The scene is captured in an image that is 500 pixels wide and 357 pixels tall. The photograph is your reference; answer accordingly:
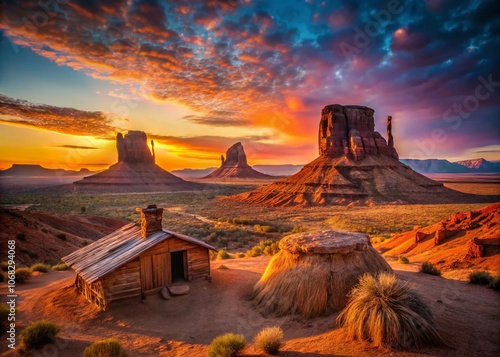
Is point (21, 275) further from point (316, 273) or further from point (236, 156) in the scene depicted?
point (236, 156)

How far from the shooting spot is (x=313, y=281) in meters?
9.11

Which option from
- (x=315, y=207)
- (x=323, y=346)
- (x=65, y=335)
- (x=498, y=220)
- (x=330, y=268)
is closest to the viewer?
(x=323, y=346)

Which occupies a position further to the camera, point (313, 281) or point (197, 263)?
point (197, 263)

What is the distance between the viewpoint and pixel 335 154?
6862cm

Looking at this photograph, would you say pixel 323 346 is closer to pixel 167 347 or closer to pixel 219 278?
pixel 167 347

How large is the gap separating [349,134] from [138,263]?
216 feet

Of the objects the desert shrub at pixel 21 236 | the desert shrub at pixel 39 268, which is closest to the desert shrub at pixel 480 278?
the desert shrub at pixel 39 268

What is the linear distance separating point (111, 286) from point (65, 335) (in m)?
1.88

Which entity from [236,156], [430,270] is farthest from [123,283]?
[236,156]

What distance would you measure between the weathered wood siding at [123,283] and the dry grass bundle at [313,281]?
4583 mm

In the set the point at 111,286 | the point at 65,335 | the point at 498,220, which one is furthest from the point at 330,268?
the point at 498,220

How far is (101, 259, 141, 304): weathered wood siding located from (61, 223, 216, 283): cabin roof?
0.34 meters

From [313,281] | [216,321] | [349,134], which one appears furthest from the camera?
[349,134]

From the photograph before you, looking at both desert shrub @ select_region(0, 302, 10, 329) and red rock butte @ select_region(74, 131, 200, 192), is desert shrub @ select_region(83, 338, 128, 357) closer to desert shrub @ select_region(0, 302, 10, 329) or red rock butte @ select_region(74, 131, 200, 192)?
desert shrub @ select_region(0, 302, 10, 329)
